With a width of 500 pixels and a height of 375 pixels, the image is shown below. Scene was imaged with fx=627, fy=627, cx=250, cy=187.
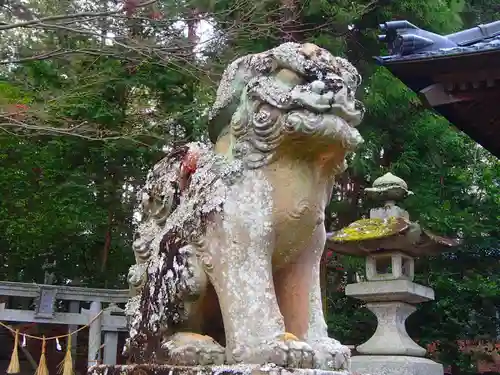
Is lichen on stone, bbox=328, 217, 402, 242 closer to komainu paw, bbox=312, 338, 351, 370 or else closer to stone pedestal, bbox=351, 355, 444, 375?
stone pedestal, bbox=351, 355, 444, 375

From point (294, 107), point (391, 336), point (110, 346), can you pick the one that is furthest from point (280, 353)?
point (110, 346)

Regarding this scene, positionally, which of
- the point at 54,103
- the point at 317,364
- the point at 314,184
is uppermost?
the point at 54,103

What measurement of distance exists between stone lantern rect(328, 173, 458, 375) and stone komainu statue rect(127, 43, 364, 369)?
3163 millimetres

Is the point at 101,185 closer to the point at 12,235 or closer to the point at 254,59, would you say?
the point at 12,235

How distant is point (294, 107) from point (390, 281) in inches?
138

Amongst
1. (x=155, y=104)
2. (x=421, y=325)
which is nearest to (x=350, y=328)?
(x=421, y=325)

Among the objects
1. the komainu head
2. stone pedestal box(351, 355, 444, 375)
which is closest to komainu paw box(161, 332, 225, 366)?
the komainu head

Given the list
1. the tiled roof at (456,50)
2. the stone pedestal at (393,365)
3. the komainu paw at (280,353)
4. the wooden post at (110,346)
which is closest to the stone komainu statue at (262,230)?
the komainu paw at (280,353)

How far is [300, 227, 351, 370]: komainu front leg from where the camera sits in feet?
5.07

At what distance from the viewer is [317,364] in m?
1.51

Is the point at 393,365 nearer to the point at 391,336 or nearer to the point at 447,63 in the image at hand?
the point at 391,336

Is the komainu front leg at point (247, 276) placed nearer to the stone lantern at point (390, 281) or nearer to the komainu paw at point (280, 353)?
the komainu paw at point (280, 353)

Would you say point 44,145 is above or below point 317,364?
above

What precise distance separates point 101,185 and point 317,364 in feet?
24.4
